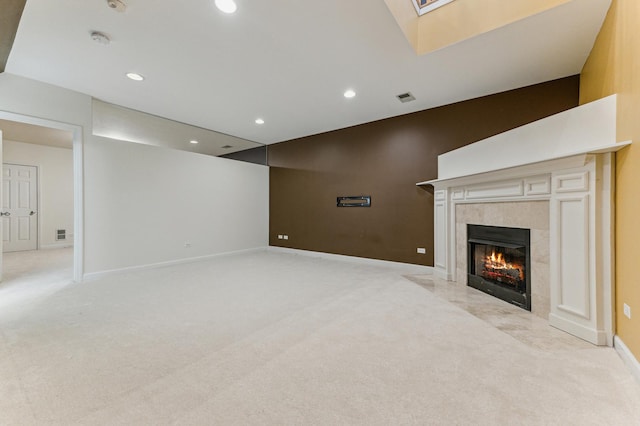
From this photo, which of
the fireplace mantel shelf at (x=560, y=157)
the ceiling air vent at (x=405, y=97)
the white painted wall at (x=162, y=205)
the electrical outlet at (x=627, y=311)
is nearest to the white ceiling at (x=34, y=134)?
the white painted wall at (x=162, y=205)

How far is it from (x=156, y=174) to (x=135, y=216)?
2.97ft

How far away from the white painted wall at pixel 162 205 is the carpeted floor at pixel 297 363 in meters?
A: 1.34

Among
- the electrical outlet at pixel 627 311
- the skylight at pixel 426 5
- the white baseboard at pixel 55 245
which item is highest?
the skylight at pixel 426 5

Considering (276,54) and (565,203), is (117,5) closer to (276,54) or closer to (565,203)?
(276,54)

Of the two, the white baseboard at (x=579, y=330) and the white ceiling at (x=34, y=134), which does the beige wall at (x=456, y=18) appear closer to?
the white baseboard at (x=579, y=330)

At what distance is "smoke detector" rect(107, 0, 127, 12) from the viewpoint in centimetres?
228

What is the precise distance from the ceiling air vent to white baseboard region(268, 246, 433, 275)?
117 inches

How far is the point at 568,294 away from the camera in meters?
2.46

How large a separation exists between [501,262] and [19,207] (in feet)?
35.8

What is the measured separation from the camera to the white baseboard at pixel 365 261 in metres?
4.87

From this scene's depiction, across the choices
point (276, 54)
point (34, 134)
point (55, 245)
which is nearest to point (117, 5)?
point (276, 54)

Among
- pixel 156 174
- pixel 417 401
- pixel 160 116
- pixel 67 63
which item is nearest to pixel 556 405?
pixel 417 401

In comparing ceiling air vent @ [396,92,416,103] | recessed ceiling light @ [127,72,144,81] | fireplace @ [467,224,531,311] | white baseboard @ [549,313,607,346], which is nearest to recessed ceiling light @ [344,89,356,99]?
ceiling air vent @ [396,92,416,103]

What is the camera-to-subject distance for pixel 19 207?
6.86 metres
